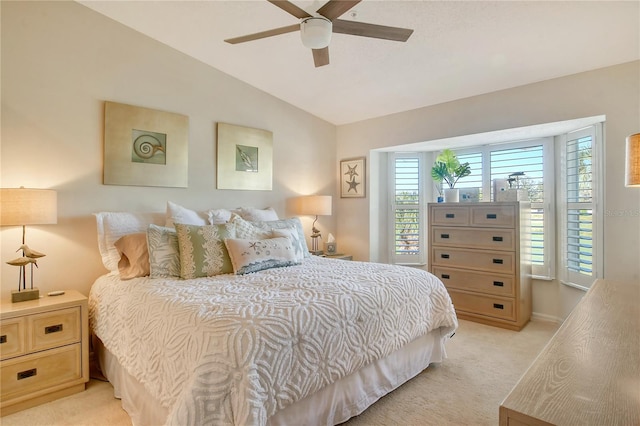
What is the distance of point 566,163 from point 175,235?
381 centimetres

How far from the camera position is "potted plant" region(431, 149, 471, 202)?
3885mm

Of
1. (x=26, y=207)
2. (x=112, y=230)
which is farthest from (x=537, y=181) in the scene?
(x=26, y=207)

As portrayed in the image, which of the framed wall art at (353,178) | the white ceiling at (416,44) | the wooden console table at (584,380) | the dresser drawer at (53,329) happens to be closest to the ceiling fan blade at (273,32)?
the white ceiling at (416,44)

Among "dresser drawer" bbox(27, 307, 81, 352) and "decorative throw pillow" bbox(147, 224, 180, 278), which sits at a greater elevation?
"decorative throw pillow" bbox(147, 224, 180, 278)

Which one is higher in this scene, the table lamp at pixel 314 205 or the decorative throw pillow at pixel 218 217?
the table lamp at pixel 314 205

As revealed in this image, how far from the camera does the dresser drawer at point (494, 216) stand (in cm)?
344

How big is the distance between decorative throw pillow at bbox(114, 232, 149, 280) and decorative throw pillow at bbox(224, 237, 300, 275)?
576mm

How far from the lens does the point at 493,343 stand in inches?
122

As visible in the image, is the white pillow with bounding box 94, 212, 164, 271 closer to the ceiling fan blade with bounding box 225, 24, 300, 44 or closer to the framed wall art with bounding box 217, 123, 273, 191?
the framed wall art with bounding box 217, 123, 273, 191

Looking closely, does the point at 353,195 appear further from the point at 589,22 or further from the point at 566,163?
the point at 589,22

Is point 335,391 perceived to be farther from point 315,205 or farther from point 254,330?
point 315,205

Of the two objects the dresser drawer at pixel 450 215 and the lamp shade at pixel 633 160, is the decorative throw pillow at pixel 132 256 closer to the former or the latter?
the lamp shade at pixel 633 160

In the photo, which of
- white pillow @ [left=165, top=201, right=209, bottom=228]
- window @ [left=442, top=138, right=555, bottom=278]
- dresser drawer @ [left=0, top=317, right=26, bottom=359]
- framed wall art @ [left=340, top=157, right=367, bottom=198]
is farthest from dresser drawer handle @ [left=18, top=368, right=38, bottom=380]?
window @ [left=442, top=138, right=555, bottom=278]

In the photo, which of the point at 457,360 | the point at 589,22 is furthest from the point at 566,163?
the point at 457,360
